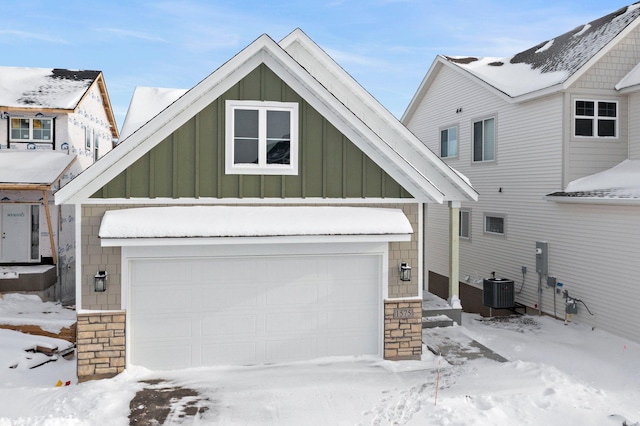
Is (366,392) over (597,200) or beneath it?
beneath

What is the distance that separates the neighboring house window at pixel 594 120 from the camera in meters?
14.3

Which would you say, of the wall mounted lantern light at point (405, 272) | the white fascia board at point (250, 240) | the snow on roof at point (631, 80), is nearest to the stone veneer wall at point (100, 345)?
the white fascia board at point (250, 240)

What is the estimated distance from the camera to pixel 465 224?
62.8ft

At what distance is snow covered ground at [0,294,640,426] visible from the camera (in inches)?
281

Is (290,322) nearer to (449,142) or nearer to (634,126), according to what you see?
(634,126)

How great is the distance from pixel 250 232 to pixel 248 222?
0.70ft

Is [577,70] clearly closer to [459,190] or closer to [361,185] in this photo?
[459,190]

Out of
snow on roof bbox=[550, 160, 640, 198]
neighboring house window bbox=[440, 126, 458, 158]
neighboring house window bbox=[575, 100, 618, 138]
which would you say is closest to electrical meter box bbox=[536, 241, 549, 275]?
snow on roof bbox=[550, 160, 640, 198]

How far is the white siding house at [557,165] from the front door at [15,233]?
624 inches

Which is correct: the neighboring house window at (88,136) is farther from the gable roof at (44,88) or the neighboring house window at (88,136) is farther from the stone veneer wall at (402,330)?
the stone veneer wall at (402,330)

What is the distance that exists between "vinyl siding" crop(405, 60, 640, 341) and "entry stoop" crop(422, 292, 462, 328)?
3882 mm

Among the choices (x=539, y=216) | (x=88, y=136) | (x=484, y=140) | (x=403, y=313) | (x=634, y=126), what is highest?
(x=88, y=136)

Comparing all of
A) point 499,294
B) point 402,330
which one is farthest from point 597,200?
point 402,330

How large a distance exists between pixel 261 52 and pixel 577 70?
981 centimetres
